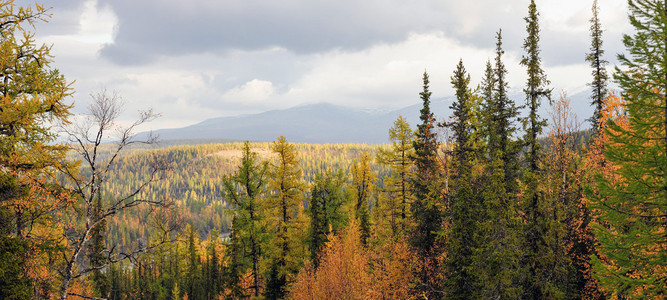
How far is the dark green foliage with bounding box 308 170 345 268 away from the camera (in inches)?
1216

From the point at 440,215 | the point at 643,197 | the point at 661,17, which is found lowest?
the point at 440,215

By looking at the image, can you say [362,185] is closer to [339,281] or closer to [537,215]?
[339,281]

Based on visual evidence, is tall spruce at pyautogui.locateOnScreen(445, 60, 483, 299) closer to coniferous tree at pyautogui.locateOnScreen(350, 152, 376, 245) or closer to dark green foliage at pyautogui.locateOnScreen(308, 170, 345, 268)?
dark green foliage at pyautogui.locateOnScreen(308, 170, 345, 268)

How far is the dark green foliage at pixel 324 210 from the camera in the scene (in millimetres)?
30875

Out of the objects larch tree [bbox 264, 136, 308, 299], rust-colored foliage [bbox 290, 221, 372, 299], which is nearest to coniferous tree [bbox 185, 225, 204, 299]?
larch tree [bbox 264, 136, 308, 299]

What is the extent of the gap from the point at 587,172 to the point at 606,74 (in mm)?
10729

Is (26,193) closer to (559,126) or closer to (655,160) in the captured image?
(655,160)

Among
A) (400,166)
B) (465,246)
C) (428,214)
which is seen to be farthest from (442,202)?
(400,166)

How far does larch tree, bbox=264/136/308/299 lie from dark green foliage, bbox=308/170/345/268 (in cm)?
279

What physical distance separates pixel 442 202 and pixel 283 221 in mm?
12135

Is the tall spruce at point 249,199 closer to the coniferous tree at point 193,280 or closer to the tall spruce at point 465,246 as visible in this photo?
the tall spruce at point 465,246

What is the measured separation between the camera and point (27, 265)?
36.2 feet

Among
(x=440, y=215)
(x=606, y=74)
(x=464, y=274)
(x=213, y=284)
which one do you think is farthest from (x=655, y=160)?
(x=213, y=284)

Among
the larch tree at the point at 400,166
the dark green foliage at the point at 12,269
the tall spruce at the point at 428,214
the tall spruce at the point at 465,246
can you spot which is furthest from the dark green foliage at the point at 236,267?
the dark green foliage at the point at 12,269
